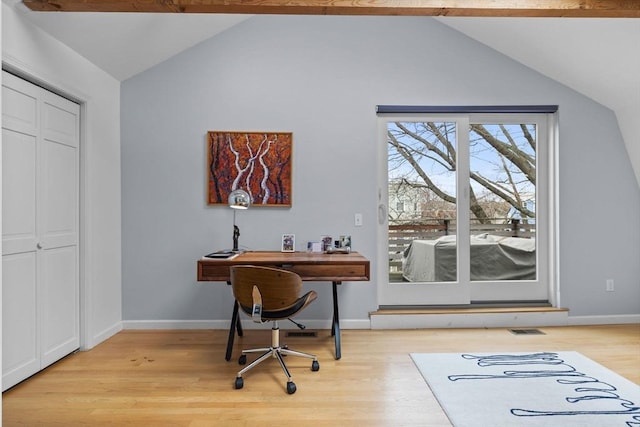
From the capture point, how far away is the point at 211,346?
3.30 m

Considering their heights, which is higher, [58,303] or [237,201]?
[237,201]

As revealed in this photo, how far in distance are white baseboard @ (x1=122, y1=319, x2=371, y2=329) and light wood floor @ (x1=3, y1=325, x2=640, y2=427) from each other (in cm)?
8

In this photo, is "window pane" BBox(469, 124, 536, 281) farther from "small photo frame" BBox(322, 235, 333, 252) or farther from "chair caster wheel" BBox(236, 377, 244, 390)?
"chair caster wheel" BBox(236, 377, 244, 390)

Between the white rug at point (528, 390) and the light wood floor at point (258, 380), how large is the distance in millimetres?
129

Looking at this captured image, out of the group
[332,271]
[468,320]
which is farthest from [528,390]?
[332,271]

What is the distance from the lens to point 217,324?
12.3 feet

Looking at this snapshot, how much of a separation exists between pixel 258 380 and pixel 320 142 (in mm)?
2171

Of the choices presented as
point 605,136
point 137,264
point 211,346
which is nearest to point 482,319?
point 605,136

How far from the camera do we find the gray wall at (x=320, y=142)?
375 centimetres

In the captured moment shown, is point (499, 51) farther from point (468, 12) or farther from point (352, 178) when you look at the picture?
point (352, 178)

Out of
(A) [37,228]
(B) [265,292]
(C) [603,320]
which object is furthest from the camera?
(C) [603,320]

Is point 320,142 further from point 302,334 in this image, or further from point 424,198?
point 302,334

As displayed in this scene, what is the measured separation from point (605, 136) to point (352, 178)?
2.52 metres

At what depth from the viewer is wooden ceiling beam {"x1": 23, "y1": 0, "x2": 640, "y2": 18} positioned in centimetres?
248
